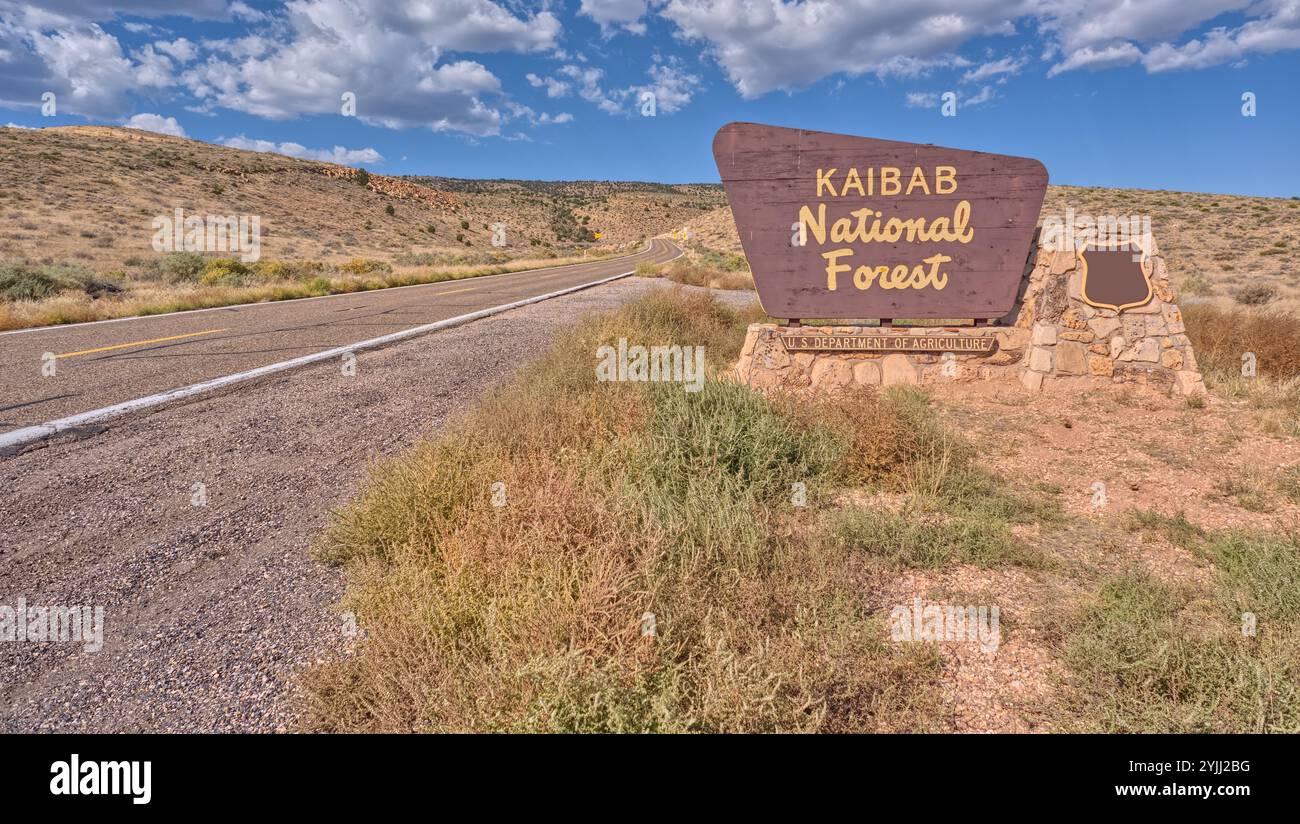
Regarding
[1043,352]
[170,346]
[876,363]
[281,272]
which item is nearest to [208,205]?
[281,272]

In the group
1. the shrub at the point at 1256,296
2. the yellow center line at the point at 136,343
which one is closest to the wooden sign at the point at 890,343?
the yellow center line at the point at 136,343

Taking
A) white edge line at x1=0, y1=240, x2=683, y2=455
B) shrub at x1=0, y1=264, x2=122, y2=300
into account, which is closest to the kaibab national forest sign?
white edge line at x1=0, y1=240, x2=683, y2=455

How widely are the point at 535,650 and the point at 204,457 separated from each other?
13.4 feet

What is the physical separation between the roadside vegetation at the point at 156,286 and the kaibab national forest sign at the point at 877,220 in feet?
43.9

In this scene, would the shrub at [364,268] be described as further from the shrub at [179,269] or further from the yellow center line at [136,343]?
the yellow center line at [136,343]

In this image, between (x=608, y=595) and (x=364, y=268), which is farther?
(x=364, y=268)

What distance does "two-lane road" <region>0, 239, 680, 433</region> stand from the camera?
6391mm

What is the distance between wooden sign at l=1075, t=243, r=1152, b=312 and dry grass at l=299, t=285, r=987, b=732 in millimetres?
4825

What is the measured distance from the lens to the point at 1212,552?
11.8 feet

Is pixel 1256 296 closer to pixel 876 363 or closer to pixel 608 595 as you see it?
pixel 876 363

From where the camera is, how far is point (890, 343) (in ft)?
24.0

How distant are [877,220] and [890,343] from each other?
1.46 metres

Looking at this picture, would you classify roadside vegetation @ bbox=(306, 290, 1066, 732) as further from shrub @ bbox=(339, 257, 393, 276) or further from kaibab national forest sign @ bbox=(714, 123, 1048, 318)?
shrub @ bbox=(339, 257, 393, 276)
